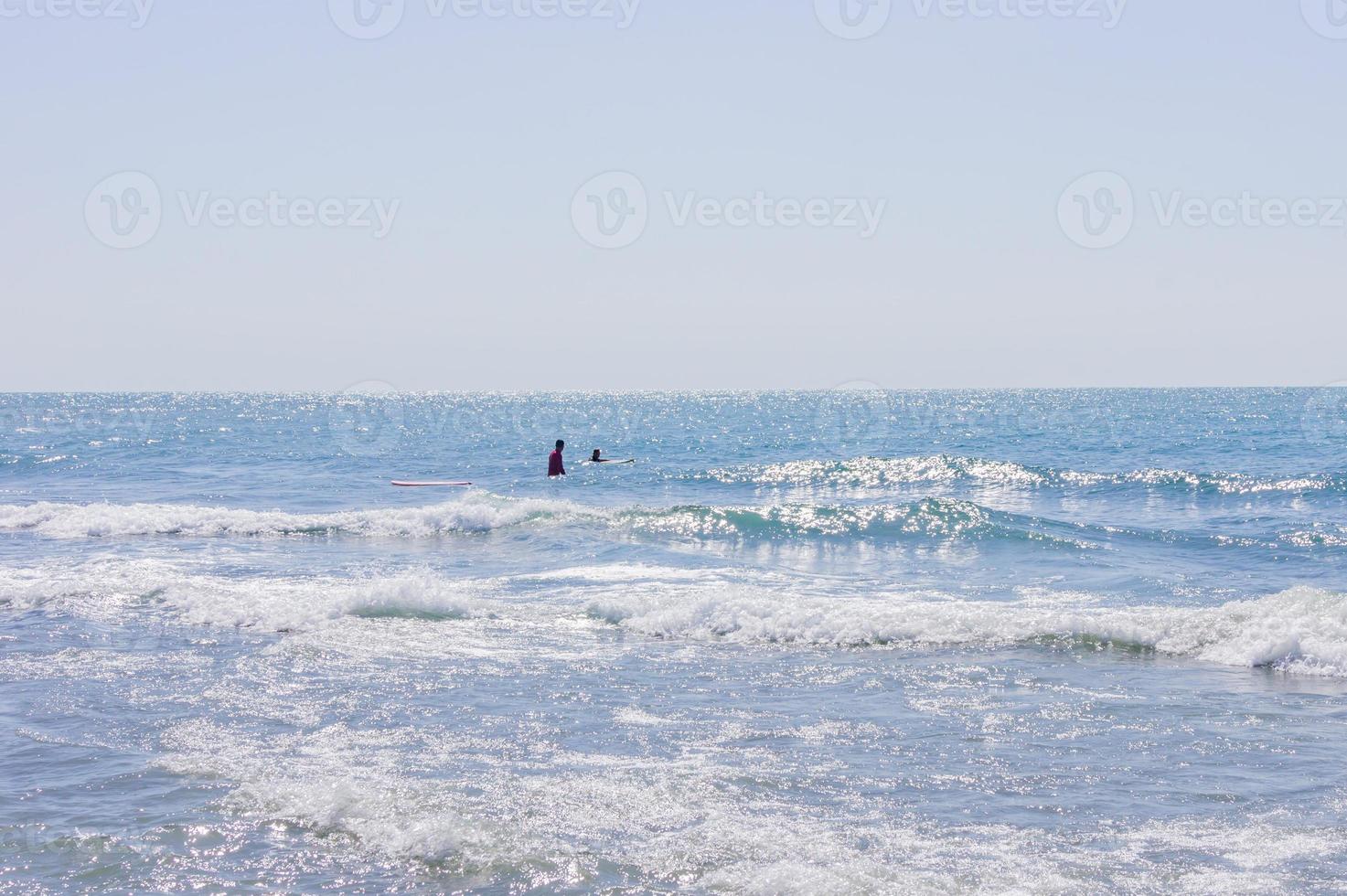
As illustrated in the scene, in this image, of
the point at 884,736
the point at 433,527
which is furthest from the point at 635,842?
the point at 433,527

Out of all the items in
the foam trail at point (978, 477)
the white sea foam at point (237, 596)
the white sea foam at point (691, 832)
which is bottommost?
the white sea foam at point (237, 596)

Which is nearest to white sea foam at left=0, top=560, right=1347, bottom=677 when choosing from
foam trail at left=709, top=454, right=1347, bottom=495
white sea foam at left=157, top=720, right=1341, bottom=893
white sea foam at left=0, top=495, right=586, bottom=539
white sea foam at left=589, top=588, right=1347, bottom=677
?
white sea foam at left=589, top=588, right=1347, bottom=677

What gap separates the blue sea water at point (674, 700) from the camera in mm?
7688

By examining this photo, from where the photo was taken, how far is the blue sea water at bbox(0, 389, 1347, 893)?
25.2ft

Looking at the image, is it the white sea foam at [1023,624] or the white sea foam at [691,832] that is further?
the white sea foam at [1023,624]

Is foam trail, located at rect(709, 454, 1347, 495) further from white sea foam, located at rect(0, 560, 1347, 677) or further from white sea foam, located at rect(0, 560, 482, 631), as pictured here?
white sea foam, located at rect(0, 560, 482, 631)

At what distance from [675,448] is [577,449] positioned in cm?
782

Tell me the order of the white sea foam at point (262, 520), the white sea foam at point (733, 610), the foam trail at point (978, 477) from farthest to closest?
the foam trail at point (978, 477)
the white sea foam at point (262, 520)
the white sea foam at point (733, 610)

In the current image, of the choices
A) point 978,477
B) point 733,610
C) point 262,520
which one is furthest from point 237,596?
point 978,477

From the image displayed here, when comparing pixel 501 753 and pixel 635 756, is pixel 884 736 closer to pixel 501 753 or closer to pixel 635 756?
pixel 635 756

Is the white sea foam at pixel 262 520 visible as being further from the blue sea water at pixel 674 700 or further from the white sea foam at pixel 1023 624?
the white sea foam at pixel 1023 624

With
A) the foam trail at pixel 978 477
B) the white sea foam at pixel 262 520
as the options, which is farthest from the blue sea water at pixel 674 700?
the foam trail at pixel 978 477

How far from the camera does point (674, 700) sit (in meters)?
11.8

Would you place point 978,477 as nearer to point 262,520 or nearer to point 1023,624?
point 262,520
